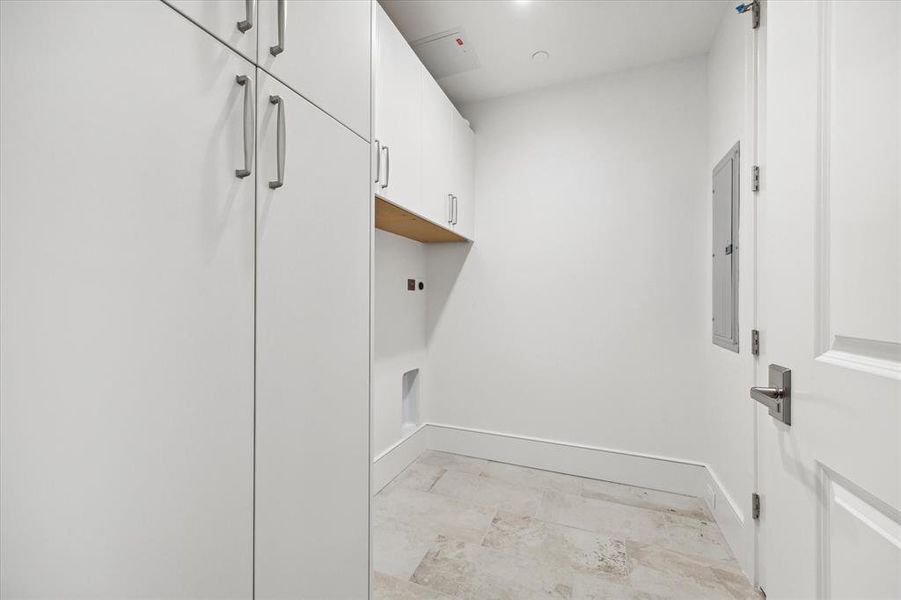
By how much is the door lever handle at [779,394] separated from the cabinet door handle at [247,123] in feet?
3.59

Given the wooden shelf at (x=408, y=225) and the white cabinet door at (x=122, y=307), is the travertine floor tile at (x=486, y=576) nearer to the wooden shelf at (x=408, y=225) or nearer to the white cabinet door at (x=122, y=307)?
the white cabinet door at (x=122, y=307)

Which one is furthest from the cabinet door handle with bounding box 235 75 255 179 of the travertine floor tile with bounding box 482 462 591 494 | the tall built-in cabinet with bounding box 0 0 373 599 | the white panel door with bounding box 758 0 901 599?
the travertine floor tile with bounding box 482 462 591 494

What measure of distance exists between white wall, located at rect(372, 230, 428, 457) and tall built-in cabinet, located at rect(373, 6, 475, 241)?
159 mm

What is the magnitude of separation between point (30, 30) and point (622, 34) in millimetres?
2496

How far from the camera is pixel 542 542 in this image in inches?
72.0

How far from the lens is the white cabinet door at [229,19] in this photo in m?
0.69

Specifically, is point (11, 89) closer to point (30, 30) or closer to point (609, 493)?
point (30, 30)

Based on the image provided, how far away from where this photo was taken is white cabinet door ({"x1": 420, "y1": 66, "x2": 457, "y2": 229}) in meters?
2.12

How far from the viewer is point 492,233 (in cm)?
283

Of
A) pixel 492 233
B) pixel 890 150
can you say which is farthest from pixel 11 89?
pixel 492 233

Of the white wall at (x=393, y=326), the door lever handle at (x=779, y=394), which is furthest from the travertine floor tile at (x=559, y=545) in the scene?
the door lever handle at (x=779, y=394)

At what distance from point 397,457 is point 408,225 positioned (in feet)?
4.90

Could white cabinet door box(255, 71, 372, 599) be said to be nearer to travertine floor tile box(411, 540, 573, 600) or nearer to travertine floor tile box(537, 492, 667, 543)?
travertine floor tile box(411, 540, 573, 600)

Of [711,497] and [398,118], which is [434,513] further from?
[398,118]
